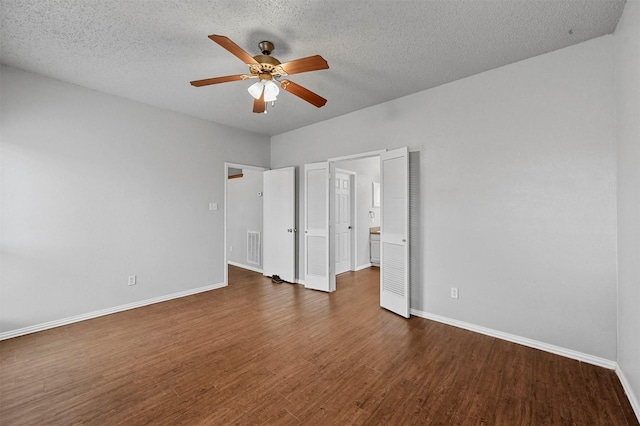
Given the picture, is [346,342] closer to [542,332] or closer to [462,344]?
[462,344]

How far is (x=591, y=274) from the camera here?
7.63 ft

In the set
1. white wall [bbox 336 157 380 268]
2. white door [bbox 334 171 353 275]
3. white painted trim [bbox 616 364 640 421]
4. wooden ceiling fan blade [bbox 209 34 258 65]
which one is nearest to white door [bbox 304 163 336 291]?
white door [bbox 334 171 353 275]

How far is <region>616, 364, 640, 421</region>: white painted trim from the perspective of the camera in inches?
67.2

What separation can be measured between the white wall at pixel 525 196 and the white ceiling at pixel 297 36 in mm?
261

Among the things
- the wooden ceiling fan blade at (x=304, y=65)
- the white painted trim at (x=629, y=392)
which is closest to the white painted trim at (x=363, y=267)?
the white painted trim at (x=629, y=392)

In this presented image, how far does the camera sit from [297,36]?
227cm

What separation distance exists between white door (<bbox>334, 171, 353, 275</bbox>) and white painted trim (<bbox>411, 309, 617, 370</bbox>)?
2.39 metres

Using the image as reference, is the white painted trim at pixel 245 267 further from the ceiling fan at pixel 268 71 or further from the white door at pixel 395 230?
the ceiling fan at pixel 268 71

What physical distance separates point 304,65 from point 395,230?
2232mm

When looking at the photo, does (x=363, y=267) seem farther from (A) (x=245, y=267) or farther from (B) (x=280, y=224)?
(A) (x=245, y=267)

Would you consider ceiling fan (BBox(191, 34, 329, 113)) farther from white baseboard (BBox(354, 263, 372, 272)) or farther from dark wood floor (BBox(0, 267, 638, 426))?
white baseboard (BBox(354, 263, 372, 272))

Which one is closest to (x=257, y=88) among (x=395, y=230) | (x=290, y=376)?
(x=395, y=230)

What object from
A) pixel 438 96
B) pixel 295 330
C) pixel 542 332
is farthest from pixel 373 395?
pixel 438 96

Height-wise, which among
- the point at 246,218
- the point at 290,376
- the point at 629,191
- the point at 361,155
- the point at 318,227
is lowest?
the point at 290,376
